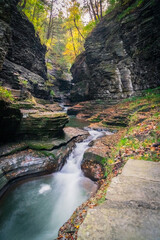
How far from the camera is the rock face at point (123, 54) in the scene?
486 inches

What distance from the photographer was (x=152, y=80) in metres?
12.7

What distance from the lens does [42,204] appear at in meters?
4.14

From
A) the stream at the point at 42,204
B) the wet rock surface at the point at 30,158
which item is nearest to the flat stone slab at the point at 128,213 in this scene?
the stream at the point at 42,204

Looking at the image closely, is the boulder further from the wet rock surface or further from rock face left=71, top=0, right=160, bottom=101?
rock face left=71, top=0, right=160, bottom=101

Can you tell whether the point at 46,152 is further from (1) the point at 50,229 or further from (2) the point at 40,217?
(1) the point at 50,229

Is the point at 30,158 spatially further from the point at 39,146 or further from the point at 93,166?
the point at 93,166

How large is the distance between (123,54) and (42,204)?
1808cm

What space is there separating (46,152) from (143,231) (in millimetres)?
5344

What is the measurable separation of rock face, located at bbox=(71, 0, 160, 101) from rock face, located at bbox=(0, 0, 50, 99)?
8.15m

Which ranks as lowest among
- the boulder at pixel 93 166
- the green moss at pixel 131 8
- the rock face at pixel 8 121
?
the boulder at pixel 93 166

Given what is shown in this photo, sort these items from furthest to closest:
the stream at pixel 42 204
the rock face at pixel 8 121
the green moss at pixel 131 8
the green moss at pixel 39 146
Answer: the green moss at pixel 131 8
the green moss at pixel 39 146
the rock face at pixel 8 121
the stream at pixel 42 204

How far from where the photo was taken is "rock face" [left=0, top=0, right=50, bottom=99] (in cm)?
1208

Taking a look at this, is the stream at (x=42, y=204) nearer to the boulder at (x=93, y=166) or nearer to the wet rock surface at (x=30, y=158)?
the boulder at (x=93, y=166)

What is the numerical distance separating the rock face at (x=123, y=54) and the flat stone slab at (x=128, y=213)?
44.2 feet
